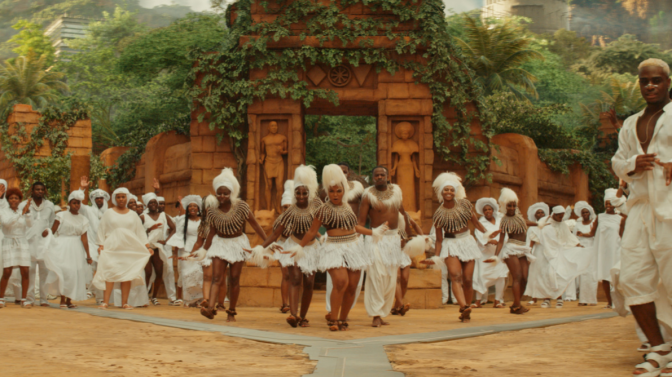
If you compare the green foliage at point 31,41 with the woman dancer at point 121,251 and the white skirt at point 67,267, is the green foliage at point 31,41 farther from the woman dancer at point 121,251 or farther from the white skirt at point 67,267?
the woman dancer at point 121,251

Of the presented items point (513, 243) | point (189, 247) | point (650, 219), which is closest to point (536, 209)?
point (513, 243)

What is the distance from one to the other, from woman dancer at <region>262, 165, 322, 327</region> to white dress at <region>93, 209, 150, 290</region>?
9.78 feet

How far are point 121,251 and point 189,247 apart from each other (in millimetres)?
1701

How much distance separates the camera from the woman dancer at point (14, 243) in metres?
11.6

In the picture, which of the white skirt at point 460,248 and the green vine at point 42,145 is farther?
the green vine at point 42,145

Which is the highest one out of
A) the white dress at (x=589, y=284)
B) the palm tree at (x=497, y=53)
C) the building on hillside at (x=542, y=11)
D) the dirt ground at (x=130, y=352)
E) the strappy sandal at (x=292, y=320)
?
the building on hillside at (x=542, y=11)

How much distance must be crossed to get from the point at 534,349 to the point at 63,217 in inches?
316

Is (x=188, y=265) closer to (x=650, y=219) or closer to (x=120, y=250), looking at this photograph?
(x=120, y=250)

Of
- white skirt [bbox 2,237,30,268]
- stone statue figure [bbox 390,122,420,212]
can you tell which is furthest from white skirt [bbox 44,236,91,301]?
stone statue figure [bbox 390,122,420,212]

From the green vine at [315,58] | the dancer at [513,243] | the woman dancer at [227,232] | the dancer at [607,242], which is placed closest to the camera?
the woman dancer at [227,232]

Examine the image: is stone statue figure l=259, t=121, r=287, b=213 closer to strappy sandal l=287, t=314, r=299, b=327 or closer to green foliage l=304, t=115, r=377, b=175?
strappy sandal l=287, t=314, r=299, b=327

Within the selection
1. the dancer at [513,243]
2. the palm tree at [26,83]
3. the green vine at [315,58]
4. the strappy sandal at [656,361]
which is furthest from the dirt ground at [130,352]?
the palm tree at [26,83]

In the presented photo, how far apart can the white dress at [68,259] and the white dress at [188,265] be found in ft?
5.43

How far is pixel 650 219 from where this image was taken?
18.6ft
